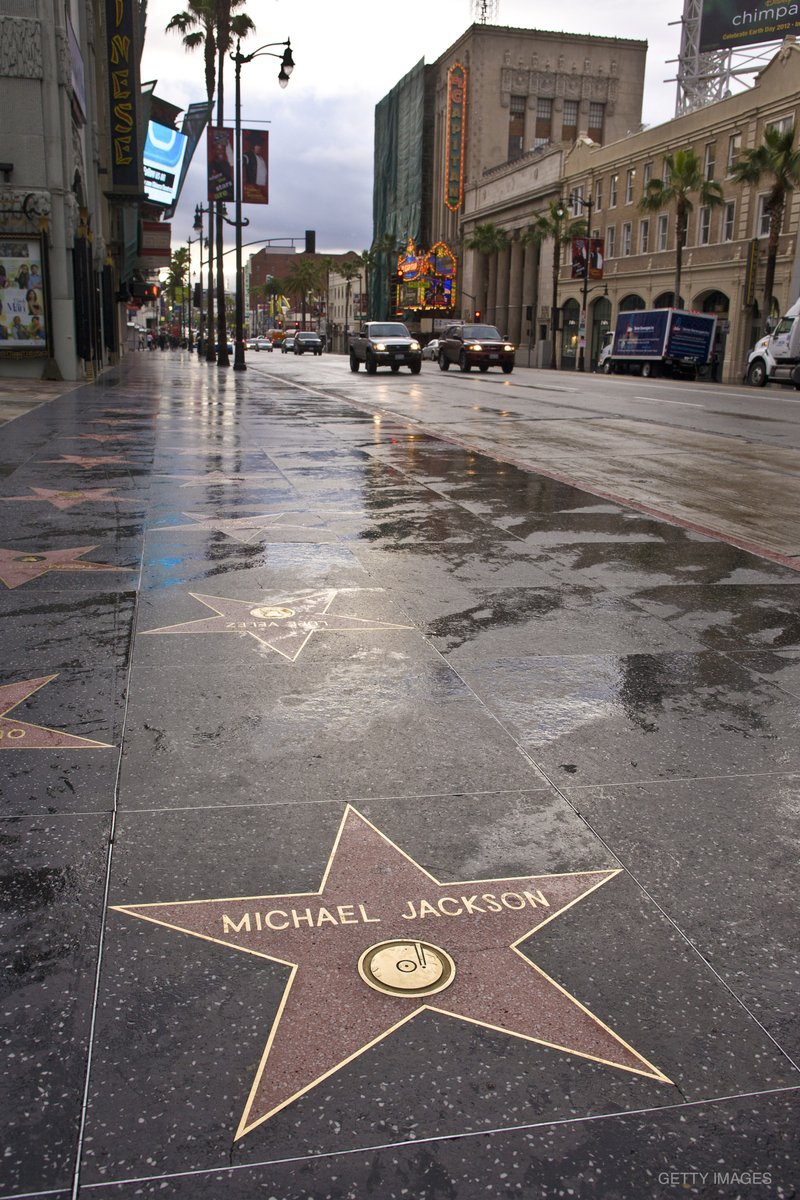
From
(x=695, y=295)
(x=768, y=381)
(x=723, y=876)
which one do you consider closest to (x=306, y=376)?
(x=768, y=381)

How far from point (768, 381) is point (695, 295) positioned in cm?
1897

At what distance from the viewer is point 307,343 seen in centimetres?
8238

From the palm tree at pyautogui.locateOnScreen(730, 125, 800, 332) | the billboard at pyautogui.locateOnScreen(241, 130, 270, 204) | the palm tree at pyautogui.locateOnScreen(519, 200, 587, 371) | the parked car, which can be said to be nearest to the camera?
the billboard at pyautogui.locateOnScreen(241, 130, 270, 204)

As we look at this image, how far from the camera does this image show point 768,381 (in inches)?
1555

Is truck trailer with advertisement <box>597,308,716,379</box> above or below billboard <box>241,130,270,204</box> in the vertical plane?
below

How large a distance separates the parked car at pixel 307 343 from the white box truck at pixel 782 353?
1894 inches

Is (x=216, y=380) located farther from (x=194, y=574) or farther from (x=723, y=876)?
(x=723, y=876)

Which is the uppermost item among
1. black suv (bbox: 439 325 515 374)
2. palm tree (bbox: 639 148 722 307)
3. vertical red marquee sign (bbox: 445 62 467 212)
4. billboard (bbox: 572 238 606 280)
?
vertical red marquee sign (bbox: 445 62 467 212)

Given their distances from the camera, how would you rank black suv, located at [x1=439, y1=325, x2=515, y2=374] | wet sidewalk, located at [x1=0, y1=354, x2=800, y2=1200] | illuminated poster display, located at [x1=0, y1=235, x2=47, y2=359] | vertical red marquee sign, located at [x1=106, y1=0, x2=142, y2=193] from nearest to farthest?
wet sidewalk, located at [x1=0, y1=354, x2=800, y2=1200] < illuminated poster display, located at [x1=0, y1=235, x2=47, y2=359] < vertical red marquee sign, located at [x1=106, y1=0, x2=142, y2=193] < black suv, located at [x1=439, y1=325, x2=515, y2=374]

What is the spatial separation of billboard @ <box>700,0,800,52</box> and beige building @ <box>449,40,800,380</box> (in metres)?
10.3

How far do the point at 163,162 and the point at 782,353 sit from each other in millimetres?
35120

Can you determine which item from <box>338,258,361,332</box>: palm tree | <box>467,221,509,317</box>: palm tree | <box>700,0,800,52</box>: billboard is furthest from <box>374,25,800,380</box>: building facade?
<box>338,258,361,332</box>: palm tree

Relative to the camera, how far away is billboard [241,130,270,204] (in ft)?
124

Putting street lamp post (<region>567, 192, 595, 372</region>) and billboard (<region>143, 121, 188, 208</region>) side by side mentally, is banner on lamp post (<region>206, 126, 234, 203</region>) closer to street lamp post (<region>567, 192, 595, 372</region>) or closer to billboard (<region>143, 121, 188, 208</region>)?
billboard (<region>143, 121, 188, 208</region>)
